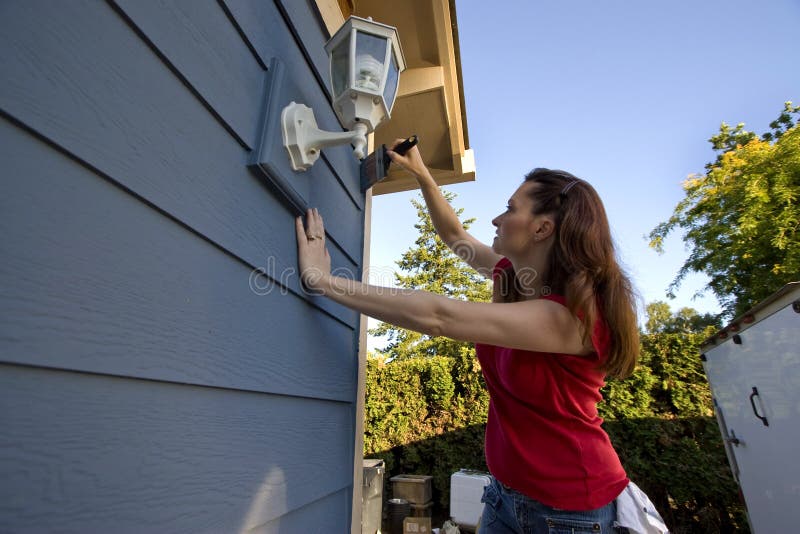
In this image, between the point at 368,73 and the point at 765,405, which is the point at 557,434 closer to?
the point at 368,73

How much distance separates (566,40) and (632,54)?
230cm

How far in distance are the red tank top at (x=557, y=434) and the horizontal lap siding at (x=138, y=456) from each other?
2.14 ft

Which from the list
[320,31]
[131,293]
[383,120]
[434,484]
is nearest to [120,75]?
[131,293]

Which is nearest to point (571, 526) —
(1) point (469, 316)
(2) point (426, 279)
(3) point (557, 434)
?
(3) point (557, 434)

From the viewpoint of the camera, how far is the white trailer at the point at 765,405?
270 cm

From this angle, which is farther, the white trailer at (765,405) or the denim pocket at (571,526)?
the white trailer at (765,405)

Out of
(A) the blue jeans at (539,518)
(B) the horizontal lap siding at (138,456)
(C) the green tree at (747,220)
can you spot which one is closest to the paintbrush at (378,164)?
(B) the horizontal lap siding at (138,456)

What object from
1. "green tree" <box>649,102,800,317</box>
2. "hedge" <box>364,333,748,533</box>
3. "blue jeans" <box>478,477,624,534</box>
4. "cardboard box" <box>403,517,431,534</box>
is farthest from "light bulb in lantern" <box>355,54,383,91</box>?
"green tree" <box>649,102,800,317</box>

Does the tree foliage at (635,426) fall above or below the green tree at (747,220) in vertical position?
below

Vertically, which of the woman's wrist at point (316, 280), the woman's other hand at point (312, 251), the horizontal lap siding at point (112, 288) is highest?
the woman's other hand at point (312, 251)

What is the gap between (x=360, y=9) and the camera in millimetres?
2289

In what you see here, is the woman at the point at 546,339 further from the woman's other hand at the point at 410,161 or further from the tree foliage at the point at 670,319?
the tree foliage at the point at 670,319

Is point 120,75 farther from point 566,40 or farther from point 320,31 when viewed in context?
point 566,40

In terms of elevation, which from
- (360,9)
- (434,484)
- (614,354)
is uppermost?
(360,9)
